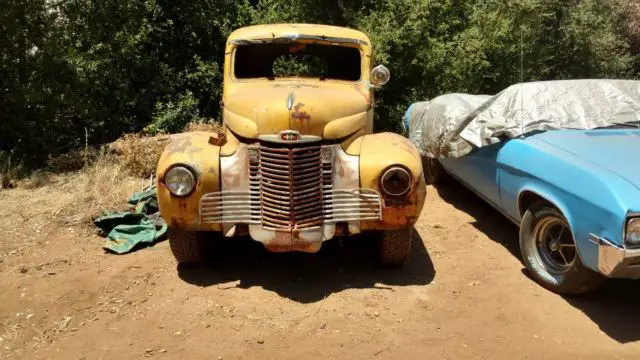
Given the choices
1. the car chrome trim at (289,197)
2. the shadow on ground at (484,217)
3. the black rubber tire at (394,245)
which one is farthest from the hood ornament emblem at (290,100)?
the shadow on ground at (484,217)

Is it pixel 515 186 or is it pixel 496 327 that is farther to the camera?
pixel 515 186

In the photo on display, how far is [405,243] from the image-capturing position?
4.68 metres

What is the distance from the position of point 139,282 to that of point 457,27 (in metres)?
8.54

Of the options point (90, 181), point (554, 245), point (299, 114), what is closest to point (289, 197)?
point (299, 114)

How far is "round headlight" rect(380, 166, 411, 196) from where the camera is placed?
4.29 meters

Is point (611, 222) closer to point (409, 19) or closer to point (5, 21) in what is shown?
point (409, 19)

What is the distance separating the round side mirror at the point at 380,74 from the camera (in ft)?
17.2

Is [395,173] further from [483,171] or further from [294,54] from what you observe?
[294,54]

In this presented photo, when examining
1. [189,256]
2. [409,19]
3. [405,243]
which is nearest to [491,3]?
[409,19]

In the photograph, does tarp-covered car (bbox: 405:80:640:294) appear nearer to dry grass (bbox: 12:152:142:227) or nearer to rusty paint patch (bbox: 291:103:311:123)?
rusty paint patch (bbox: 291:103:311:123)

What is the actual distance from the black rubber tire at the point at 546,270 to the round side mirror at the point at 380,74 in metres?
1.70

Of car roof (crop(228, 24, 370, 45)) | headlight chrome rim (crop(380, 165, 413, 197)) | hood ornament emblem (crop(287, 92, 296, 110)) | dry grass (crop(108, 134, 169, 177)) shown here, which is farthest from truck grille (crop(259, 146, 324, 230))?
dry grass (crop(108, 134, 169, 177))

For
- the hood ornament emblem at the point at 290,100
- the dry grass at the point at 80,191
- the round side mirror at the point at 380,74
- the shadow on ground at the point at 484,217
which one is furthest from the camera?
the dry grass at the point at 80,191

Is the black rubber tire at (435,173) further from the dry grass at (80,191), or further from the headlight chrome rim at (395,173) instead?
the dry grass at (80,191)
